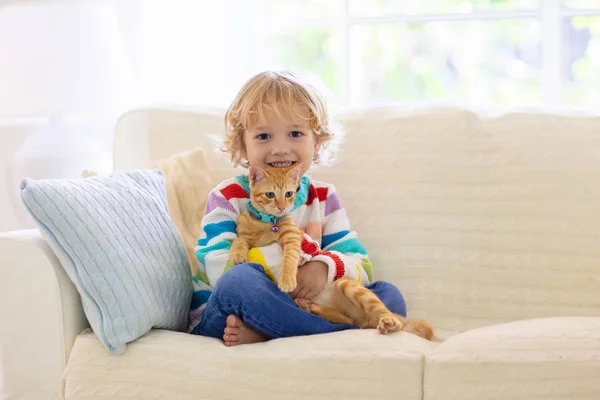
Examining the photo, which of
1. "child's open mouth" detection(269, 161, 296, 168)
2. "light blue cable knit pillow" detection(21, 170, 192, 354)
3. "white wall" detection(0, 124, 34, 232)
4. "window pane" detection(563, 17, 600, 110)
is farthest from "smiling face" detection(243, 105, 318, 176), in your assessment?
"window pane" detection(563, 17, 600, 110)

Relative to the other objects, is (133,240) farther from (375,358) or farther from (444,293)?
(444,293)

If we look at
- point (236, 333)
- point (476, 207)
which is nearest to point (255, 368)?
point (236, 333)

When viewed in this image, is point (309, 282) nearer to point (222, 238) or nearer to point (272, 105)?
point (222, 238)

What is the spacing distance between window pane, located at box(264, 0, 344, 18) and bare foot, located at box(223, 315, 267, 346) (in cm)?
194

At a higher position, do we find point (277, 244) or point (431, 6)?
point (431, 6)

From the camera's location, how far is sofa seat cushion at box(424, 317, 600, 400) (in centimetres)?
132

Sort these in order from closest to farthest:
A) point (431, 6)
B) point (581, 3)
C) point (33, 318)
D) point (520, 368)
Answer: point (520, 368) < point (33, 318) < point (581, 3) < point (431, 6)

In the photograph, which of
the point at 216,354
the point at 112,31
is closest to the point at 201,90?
the point at 112,31

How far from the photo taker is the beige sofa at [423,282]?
137 centimetres

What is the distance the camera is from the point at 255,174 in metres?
1.65

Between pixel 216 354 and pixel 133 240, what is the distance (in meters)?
0.31

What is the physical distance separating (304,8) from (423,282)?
1674 mm

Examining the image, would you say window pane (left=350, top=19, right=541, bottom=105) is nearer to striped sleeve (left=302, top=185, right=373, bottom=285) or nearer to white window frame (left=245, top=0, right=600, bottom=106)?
white window frame (left=245, top=0, right=600, bottom=106)

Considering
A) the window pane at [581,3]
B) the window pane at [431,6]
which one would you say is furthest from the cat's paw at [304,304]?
the window pane at [581,3]
